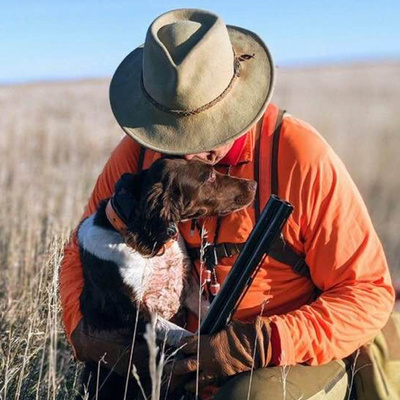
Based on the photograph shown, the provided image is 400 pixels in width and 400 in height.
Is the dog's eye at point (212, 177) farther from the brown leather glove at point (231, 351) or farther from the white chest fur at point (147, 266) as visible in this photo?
the brown leather glove at point (231, 351)

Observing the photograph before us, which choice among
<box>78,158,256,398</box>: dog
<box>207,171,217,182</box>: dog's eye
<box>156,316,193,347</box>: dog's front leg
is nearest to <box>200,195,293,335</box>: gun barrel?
<box>156,316,193,347</box>: dog's front leg

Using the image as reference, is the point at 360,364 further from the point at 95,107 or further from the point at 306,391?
the point at 95,107

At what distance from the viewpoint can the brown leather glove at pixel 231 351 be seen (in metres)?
3.35

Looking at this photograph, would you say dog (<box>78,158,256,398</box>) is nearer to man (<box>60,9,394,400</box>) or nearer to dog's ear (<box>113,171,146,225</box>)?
dog's ear (<box>113,171,146,225</box>)

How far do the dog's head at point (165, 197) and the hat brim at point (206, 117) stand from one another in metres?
0.32

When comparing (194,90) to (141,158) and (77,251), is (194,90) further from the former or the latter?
(77,251)

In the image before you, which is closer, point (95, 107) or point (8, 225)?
point (8, 225)

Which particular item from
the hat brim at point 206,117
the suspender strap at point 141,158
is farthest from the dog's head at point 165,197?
the hat brim at point 206,117

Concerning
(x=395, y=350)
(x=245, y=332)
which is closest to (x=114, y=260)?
(x=245, y=332)

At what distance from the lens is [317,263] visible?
3596 mm

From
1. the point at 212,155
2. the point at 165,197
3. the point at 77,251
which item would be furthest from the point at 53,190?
the point at 212,155

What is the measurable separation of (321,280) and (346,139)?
8.24 meters

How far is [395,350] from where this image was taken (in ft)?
12.4

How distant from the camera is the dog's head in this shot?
3.83m
